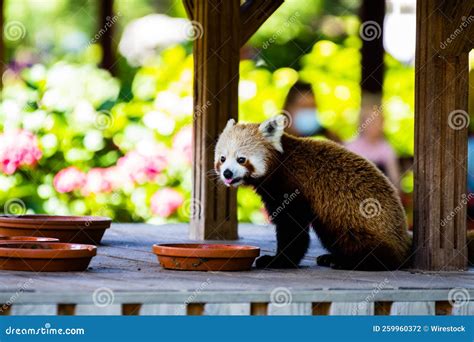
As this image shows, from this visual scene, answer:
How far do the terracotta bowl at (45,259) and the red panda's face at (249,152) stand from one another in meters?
0.80

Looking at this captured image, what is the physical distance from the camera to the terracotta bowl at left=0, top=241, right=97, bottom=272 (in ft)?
14.7

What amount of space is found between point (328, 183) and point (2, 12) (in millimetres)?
4670

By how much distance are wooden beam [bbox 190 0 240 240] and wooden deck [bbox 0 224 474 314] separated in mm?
1756

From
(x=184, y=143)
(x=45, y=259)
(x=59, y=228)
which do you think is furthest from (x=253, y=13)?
(x=45, y=259)

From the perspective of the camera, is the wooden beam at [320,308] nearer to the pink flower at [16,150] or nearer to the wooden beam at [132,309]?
the wooden beam at [132,309]

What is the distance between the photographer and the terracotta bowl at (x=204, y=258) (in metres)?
4.69
